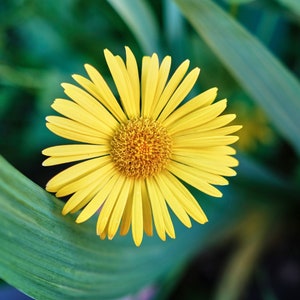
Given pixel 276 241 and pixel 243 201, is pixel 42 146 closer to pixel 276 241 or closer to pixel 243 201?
pixel 243 201

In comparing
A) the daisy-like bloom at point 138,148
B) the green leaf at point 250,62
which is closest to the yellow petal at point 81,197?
the daisy-like bloom at point 138,148

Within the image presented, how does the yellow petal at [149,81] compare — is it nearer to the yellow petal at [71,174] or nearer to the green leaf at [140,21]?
the yellow petal at [71,174]

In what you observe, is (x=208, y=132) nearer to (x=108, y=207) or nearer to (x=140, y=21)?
(x=108, y=207)

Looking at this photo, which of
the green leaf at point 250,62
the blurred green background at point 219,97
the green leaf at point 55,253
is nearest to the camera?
the green leaf at point 55,253

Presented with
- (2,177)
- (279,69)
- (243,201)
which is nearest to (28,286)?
(2,177)

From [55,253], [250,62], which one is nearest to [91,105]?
[55,253]

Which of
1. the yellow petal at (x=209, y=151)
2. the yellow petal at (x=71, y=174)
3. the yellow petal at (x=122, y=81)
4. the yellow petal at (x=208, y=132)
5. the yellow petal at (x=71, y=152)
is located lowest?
the yellow petal at (x=71, y=174)
